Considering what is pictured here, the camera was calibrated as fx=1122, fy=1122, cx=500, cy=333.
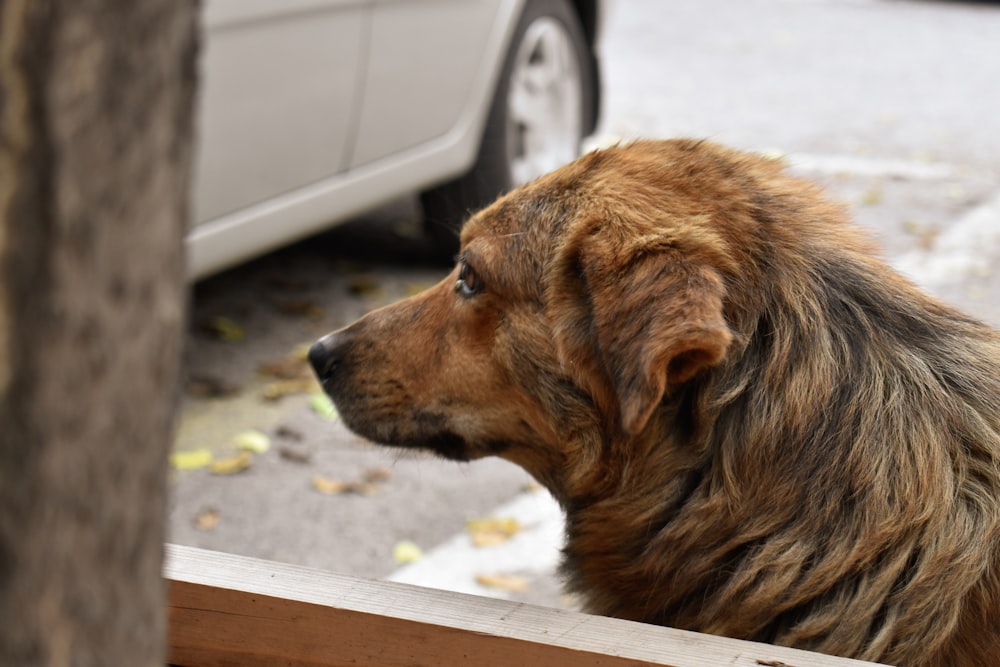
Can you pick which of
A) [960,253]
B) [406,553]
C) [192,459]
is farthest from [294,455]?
[960,253]

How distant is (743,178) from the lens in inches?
91.1

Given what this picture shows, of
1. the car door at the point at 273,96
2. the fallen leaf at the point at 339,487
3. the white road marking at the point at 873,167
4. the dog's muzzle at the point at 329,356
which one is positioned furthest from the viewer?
the white road marking at the point at 873,167

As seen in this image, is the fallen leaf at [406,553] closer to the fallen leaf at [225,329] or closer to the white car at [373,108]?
the white car at [373,108]

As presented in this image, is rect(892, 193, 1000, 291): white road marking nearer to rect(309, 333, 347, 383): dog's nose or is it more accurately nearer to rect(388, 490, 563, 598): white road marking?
rect(388, 490, 563, 598): white road marking

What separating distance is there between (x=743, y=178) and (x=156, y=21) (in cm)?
157

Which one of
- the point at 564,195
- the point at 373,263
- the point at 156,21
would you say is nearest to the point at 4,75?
the point at 156,21

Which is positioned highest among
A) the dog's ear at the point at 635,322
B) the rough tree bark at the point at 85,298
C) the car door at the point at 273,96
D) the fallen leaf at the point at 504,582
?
the rough tree bark at the point at 85,298

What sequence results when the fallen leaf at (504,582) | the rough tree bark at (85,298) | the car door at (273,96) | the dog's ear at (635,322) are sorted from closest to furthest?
the rough tree bark at (85,298)
the dog's ear at (635,322)
the fallen leaf at (504,582)
the car door at (273,96)

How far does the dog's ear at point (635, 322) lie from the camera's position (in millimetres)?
1892

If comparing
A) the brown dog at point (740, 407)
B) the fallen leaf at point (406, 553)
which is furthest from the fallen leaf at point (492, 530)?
the brown dog at point (740, 407)

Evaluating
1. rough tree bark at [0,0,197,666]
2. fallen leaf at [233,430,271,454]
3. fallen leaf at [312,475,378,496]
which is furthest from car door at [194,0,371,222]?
rough tree bark at [0,0,197,666]

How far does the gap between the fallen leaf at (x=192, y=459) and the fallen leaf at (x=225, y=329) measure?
3.87 ft

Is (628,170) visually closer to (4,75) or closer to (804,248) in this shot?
(804,248)

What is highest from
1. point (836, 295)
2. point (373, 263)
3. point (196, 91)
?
point (196, 91)
